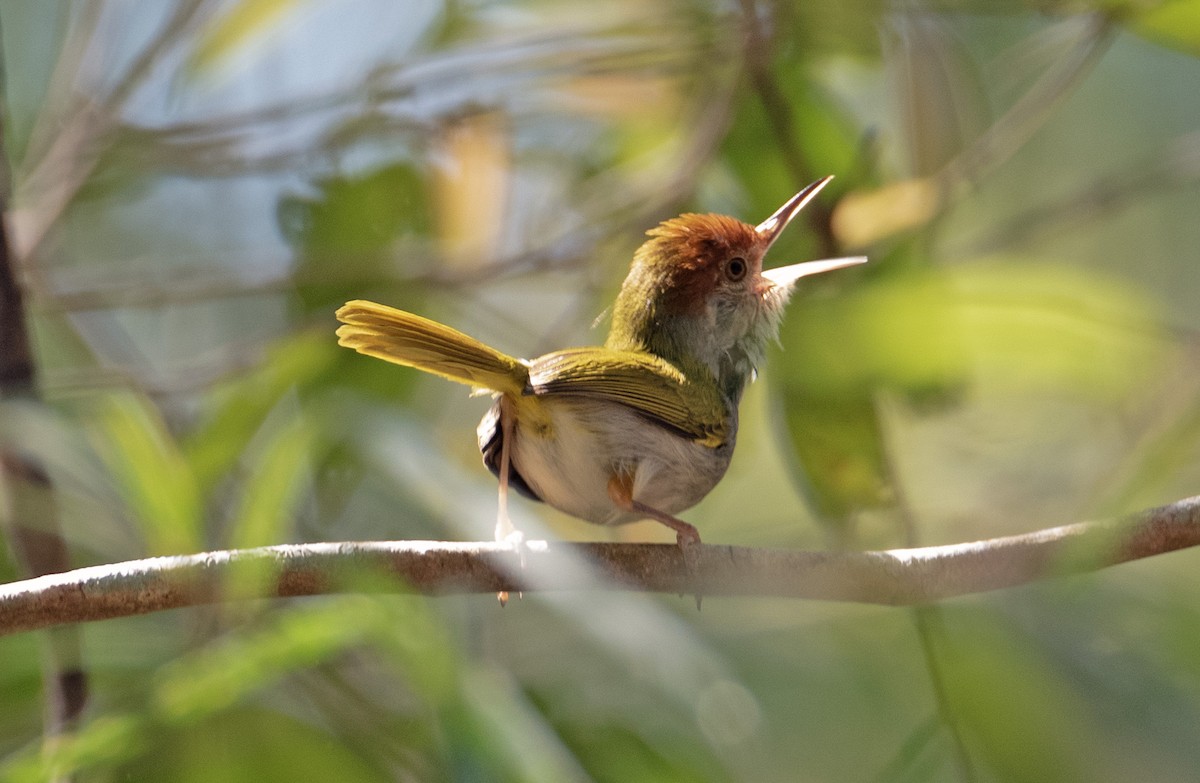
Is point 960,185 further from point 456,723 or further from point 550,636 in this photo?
point 456,723

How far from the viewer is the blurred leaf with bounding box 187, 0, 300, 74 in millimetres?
3391

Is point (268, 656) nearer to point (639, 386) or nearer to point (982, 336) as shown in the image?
point (639, 386)

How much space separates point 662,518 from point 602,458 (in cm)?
17

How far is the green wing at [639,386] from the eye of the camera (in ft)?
6.56

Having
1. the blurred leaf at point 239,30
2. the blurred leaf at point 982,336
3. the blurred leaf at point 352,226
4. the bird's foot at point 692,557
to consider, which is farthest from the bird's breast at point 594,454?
the blurred leaf at point 239,30

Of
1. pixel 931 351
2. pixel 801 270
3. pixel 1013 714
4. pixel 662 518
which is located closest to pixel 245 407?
pixel 662 518

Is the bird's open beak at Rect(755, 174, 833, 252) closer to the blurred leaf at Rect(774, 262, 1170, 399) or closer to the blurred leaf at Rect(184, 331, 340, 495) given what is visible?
the blurred leaf at Rect(774, 262, 1170, 399)

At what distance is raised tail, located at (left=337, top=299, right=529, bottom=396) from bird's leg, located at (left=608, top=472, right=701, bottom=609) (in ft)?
1.07

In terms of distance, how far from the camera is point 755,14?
9.05 feet

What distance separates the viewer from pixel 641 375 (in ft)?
7.08

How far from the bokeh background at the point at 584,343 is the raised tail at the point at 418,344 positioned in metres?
0.37

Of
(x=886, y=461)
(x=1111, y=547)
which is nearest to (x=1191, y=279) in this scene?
(x=886, y=461)

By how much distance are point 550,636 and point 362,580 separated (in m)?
1.71

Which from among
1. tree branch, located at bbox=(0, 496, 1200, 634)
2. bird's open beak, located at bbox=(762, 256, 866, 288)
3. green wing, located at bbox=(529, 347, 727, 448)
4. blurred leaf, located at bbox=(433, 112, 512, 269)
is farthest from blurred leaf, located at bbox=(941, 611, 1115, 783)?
blurred leaf, located at bbox=(433, 112, 512, 269)
